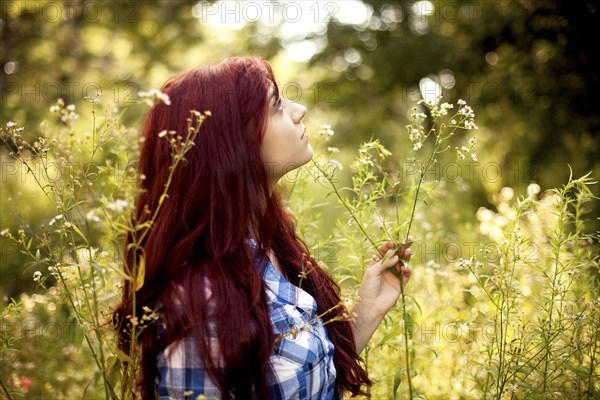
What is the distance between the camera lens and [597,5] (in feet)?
15.4

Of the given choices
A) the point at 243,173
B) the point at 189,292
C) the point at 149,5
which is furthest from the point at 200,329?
the point at 149,5

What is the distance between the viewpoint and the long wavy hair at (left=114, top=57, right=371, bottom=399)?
138cm

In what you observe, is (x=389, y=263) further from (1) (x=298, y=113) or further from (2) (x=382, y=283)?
(1) (x=298, y=113)

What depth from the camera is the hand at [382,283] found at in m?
1.76

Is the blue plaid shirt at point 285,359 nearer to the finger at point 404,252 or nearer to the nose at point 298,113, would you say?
the finger at point 404,252

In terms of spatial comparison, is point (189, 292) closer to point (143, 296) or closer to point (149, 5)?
point (143, 296)

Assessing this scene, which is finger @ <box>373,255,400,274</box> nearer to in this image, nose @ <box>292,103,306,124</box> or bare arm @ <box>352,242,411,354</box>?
bare arm @ <box>352,242,411,354</box>

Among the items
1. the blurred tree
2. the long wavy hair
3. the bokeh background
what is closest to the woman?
the long wavy hair

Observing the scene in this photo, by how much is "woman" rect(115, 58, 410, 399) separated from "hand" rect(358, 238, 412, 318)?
0.03 metres

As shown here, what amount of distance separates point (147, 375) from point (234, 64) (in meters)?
0.88

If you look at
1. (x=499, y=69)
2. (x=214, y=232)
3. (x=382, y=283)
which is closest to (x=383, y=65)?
(x=499, y=69)

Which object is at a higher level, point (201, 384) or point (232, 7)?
point (232, 7)

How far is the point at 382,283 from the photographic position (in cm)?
184

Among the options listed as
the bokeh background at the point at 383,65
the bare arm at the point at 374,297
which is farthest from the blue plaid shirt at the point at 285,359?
the bokeh background at the point at 383,65
